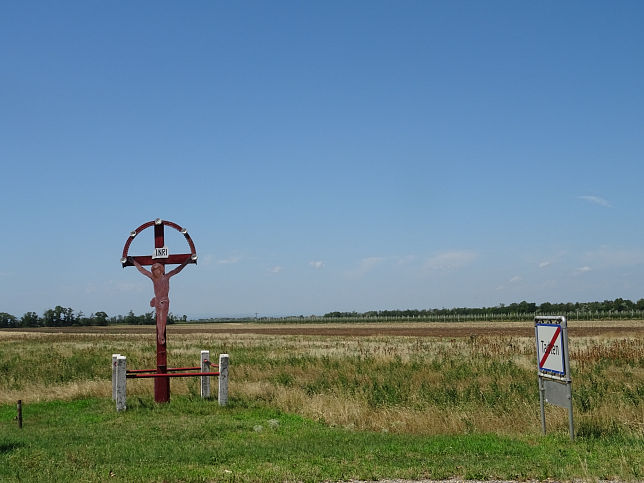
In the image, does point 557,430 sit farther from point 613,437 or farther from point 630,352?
point 630,352

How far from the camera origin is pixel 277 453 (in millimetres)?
8836

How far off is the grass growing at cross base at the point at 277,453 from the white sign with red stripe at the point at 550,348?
3.46 feet

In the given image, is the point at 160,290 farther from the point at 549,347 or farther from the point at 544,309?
the point at 544,309

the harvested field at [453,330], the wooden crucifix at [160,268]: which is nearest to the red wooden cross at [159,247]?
the wooden crucifix at [160,268]

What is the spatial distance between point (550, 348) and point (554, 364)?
0.27m

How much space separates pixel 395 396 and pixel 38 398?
915cm

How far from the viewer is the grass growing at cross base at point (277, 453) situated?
735cm

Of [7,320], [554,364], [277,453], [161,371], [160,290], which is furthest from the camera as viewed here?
[7,320]

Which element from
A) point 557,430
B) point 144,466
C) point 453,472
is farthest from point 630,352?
point 144,466

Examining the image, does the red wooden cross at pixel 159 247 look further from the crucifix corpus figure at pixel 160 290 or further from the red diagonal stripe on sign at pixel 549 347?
the red diagonal stripe on sign at pixel 549 347

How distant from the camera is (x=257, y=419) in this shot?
1273 centimetres

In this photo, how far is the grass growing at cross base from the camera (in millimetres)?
7348

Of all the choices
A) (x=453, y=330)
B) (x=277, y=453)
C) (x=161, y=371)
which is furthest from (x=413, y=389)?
(x=453, y=330)

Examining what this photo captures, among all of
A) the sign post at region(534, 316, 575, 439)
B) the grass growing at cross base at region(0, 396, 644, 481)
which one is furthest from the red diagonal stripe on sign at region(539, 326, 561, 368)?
the grass growing at cross base at region(0, 396, 644, 481)
